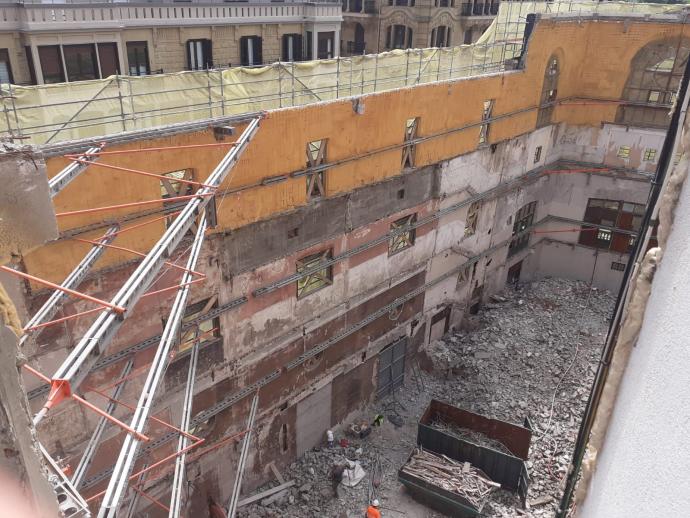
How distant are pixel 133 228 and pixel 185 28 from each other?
1438 cm

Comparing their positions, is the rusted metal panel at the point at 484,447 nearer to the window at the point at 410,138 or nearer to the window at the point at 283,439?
the window at the point at 283,439

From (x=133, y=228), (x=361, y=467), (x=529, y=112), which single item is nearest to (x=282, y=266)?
(x=133, y=228)

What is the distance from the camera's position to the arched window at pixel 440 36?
134 ft

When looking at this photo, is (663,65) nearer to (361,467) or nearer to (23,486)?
(361,467)

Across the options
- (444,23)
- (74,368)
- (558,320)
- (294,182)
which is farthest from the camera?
(444,23)

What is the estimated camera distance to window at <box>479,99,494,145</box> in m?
22.6

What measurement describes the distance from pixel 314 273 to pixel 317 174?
320 cm

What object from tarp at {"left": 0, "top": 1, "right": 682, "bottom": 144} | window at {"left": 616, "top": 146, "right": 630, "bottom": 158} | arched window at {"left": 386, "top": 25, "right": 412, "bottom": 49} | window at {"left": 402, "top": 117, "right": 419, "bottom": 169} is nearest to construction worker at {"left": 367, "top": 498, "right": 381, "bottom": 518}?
window at {"left": 402, "top": 117, "right": 419, "bottom": 169}

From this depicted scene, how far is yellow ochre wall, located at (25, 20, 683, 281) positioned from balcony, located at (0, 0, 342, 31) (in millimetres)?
10405

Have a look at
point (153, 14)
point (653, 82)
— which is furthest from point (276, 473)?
point (653, 82)

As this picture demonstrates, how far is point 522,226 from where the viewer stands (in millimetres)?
28625

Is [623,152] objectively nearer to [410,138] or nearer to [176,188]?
[410,138]

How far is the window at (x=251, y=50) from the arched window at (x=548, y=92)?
1350 centimetres

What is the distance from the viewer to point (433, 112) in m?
19.5
